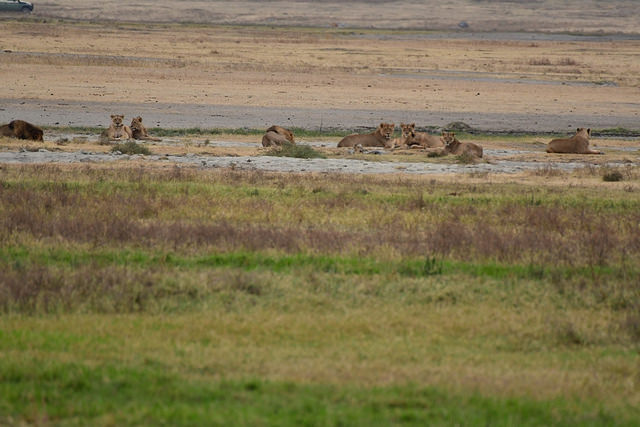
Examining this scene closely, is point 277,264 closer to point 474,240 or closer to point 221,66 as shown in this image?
point 474,240

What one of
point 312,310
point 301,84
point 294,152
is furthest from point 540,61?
point 312,310

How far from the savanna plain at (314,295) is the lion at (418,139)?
176 inches

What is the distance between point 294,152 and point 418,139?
472 centimetres

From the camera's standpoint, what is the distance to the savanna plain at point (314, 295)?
7086mm

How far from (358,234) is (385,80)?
37.2m

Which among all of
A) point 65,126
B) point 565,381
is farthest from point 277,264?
point 65,126

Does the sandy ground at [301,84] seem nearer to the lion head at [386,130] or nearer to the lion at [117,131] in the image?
the lion at [117,131]

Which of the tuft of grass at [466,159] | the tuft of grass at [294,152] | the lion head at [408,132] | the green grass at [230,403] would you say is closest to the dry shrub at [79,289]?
the green grass at [230,403]

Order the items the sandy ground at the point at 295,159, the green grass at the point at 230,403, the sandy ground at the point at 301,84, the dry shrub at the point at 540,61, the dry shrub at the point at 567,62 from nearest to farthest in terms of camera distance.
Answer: the green grass at the point at 230,403
the sandy ground at the point at 295,159
the sandy ground at the point at 301,84
the dry shrub at the point at 540,61
the dry shrub at the point at 567,62

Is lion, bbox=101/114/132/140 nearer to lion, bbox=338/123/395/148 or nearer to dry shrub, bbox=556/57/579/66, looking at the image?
lion, bbox=338/123/395/148

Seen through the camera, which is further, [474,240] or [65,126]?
[65,126]

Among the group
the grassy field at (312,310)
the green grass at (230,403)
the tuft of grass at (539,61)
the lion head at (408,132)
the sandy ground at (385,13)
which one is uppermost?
the sandy ground at (385,13)

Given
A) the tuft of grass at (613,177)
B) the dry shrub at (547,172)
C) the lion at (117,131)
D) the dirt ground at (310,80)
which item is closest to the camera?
the tuft of grass at (613,177)

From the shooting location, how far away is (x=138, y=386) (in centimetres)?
723
